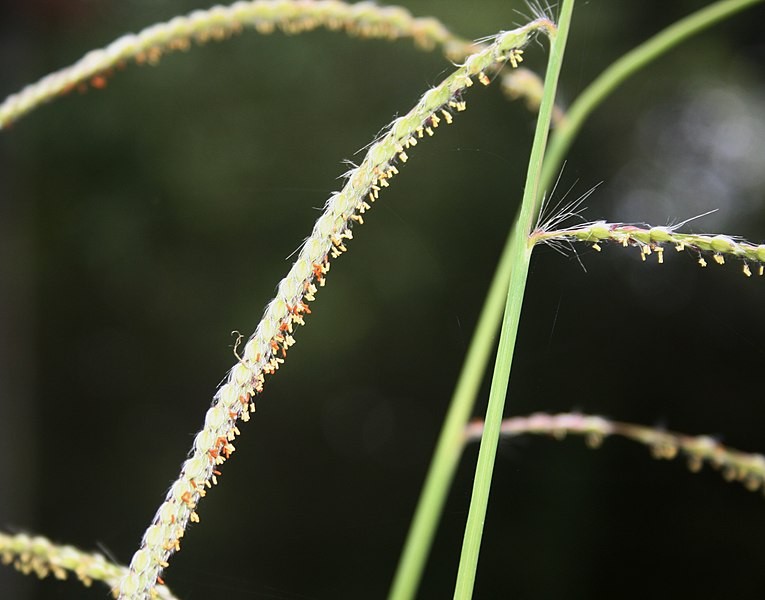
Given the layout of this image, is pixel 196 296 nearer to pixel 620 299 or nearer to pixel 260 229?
pixel 260 229

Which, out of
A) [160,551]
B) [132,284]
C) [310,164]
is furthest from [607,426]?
[132,284]

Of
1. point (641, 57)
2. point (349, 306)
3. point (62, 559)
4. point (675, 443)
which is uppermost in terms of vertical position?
point (349, 306)

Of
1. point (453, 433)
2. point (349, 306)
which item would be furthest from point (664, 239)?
point (349, 306)

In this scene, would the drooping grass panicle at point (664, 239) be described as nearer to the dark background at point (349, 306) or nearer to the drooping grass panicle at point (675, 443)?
the drooping grass panicle at point (675, 443)

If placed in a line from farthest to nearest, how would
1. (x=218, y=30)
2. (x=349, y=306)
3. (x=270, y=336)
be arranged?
(x=349, y=306)
(x=218, y=30)
(x=270, y=336)

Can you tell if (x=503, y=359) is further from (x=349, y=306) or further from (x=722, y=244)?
(x=349, y=306)

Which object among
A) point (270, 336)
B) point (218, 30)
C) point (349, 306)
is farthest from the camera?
point (349, 306)
